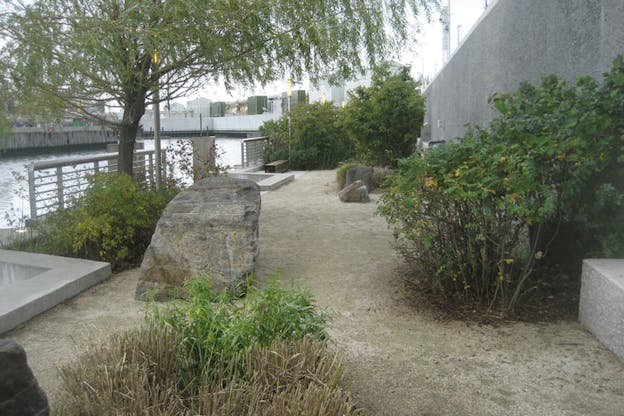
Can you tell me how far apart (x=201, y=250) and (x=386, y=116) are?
858 cm

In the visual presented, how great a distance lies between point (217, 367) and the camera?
110 inches

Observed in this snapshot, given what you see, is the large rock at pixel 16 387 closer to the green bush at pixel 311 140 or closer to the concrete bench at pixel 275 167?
the concrete bench at pixel 275 167

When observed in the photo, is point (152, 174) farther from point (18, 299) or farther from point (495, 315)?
point (495, 315)

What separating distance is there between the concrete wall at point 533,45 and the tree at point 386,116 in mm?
1445

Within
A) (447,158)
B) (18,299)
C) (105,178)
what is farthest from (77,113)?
(447,158)

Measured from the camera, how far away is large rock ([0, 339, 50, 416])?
203 cm

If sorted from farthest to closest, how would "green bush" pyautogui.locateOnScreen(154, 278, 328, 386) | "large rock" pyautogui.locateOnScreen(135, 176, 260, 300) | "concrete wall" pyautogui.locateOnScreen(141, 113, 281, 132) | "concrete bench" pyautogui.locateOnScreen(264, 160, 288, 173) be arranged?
"concrete wall" pyautogui.locateOnScreen(141, 113, 281, 132), "concrete bench" pyautogui.locateOnScreen(264, 160, 288, 173), "large rock" pyautogui.locateOnScreen(135, 176, 260, 300), "green bush" pyautogui.locateOnScreen(154, 278, 328, 386)

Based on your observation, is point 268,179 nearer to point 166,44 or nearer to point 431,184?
point 166,44

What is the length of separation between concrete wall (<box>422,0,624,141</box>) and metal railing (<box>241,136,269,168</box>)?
7.58 m

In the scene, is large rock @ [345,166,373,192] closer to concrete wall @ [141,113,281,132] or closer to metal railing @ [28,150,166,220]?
metal railing @ [28,150,166,220]

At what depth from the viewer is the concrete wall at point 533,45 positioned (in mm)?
4316

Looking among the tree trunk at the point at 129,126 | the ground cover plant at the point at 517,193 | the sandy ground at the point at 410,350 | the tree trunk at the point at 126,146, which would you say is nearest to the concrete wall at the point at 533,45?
the ground cover plant at the point at 517,193

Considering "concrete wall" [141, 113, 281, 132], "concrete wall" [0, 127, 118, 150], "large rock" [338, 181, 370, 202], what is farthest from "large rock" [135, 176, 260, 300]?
"concrete wall" [141, 113, 281, 132]

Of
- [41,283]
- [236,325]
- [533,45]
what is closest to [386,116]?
[533,45]
